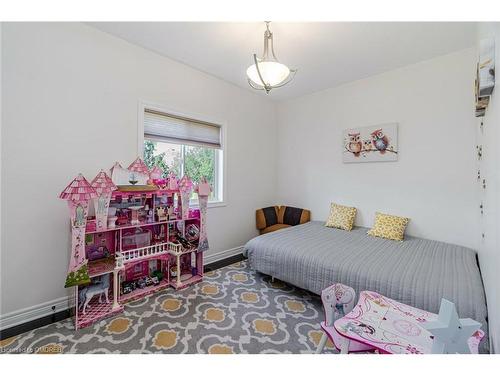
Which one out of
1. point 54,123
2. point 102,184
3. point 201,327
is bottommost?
point 201,327

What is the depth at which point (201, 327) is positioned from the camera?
5.90ft

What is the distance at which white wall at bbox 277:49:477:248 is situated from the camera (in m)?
2.48

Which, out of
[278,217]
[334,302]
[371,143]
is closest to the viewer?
[334,302]

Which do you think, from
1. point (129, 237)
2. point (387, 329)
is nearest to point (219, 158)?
point (129, 237)

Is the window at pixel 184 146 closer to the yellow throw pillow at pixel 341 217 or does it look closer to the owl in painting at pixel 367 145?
the yellow throw pillow at pixel 341 217

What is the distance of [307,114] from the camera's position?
3.77 m

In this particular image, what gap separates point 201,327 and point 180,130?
7.21ft

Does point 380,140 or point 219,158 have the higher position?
point 380,140

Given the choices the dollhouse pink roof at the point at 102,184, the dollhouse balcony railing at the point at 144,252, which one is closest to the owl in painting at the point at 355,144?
the dollhouse balcony railing at the point at 144,252

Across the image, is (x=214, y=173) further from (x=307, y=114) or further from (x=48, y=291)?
(x=48, y=291)

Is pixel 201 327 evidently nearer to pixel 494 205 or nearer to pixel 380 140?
pixel 494 205

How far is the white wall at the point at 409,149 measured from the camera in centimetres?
248

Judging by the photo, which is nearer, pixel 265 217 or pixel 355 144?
pixel 355 144

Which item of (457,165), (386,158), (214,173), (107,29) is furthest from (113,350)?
(457,165)
